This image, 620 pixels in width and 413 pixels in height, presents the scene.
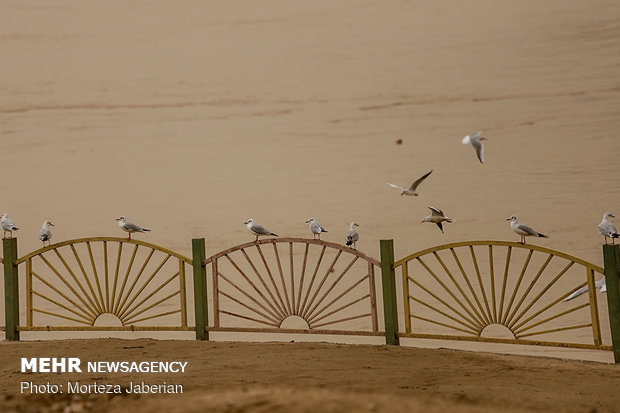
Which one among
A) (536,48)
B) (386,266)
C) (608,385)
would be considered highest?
(536,48)

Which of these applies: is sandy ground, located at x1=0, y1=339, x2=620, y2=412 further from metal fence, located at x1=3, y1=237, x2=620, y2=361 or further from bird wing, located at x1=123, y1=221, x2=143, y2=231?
bird wing, located at x1=123, y1=221, x2=143, y2=231

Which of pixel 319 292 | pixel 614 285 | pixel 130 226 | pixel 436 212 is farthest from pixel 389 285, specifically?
pixel 319 292

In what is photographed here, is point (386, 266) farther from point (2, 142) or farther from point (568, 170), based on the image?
point (2, 142)

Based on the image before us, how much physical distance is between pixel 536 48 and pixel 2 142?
19.7 feet

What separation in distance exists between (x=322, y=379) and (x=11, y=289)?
2808mm

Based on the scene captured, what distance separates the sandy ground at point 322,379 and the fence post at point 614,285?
17 centimetres

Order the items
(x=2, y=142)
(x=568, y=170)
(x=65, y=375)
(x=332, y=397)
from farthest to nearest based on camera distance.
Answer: (x=2, y=142)
(x=568, y=170)
(x=65, y=375)
(x=332, y=397)

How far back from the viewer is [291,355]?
5156mm

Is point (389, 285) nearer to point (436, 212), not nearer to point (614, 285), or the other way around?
point (436, 212)

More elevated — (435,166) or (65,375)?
(435,166)

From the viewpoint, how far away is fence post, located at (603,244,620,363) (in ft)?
15.7

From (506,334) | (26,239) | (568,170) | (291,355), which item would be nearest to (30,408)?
(291,355)

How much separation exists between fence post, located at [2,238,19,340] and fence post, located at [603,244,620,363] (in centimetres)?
391

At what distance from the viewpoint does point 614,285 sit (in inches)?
189
